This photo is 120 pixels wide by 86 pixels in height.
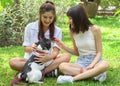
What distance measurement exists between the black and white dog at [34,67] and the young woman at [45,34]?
145 mm

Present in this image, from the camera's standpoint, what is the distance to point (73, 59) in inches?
238

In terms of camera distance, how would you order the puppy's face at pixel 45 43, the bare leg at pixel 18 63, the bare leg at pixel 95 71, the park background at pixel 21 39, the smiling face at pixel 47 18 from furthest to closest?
the bare leg at pixel 18 63 < the park background at pixel 21 39 < the smiling face at pixel 47 18 < the bare leg at pixel 95 71 < the puppy's face at pixel 45 43

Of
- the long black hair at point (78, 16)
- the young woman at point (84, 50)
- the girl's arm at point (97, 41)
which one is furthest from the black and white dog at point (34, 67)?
the girl's arm at point (97, 41)

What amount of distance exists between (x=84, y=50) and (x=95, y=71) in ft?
1.25

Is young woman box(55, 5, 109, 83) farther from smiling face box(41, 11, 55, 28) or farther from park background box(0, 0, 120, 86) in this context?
smiling face box(41, 11, 55, 28)

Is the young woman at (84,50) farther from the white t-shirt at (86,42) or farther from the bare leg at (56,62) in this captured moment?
the bare leg at (56,62)

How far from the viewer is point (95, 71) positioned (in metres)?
4.38

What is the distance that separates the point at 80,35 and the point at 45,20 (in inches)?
19.2

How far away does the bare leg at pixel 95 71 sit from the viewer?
14.4ft

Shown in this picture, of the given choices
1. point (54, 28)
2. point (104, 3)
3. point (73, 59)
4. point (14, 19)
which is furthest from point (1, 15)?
point (104, 3)

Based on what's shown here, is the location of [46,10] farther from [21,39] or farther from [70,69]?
[21,39]

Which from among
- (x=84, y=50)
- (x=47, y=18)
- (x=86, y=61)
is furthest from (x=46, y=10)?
(x=86, y=61)

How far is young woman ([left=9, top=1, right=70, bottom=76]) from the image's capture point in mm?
4523

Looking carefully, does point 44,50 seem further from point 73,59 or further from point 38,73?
point 73,59
